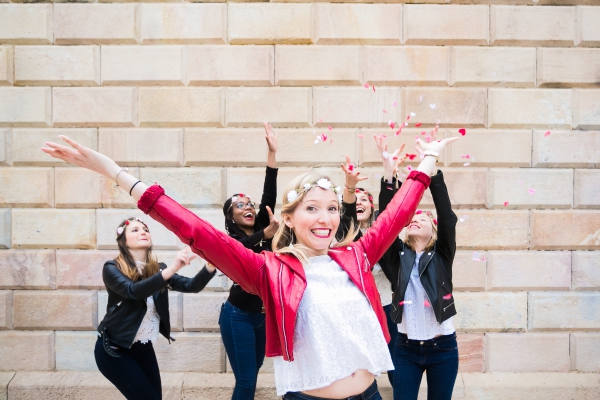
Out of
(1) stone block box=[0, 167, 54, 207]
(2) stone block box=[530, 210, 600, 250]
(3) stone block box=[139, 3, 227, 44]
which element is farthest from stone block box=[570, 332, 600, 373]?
(1) stone block box=[0, 167, 54, 207]

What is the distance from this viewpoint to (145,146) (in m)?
5.59

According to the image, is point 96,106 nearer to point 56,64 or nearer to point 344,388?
point 56,64

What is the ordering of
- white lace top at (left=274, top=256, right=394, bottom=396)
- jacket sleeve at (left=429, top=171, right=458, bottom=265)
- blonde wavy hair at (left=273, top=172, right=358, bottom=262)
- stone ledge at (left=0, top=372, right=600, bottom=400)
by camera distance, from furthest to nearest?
stone ledge at (left=0, top=372, right=600, bottom=400), jacket sleeve at (left=429, top=171, right=458, bottom=265), blonde wavy hair at (left=273, top=172, right=358, bottom=262), white lace top at (left=274, top=256, right=394, bottom=396)

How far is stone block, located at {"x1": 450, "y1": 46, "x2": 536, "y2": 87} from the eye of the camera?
18.4ft

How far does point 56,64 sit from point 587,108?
5147mm

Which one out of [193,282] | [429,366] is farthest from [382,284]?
[193,282]

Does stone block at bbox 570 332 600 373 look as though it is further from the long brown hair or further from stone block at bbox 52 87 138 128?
stone block at bbox 52 87 138 128

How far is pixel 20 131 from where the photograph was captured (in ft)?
18.4

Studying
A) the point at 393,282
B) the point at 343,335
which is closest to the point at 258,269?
the point at 343,335

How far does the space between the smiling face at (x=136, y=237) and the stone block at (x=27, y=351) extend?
1.88 m

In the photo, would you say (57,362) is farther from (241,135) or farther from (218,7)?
(218,7)

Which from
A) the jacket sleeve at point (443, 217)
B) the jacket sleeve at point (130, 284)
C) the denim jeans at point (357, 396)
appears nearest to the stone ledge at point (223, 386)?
the jacket sleeve at point (130, 284)

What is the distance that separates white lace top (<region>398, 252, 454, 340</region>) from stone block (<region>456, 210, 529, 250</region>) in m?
1.75

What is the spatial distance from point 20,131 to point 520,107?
190 inches
